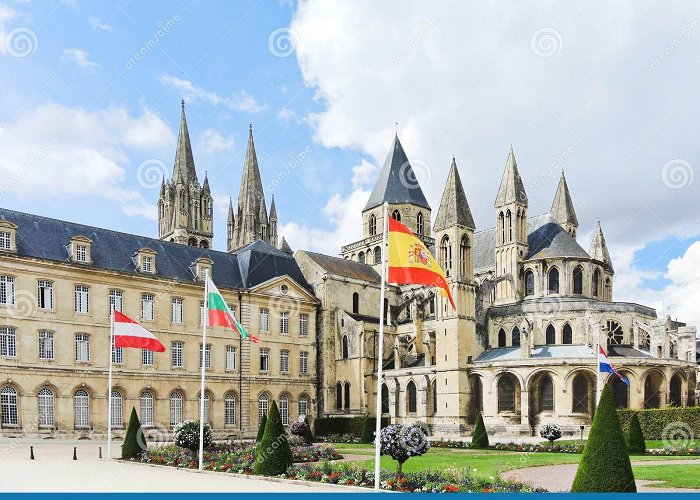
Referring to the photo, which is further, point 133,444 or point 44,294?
point 44,294

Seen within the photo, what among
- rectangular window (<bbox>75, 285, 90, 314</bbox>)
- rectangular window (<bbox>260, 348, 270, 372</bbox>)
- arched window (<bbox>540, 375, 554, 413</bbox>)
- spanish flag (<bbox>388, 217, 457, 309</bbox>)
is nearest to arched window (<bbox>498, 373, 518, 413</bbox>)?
arched window (<bbox>540, 375, 554, 413</bbox>)

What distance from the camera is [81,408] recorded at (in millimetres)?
45344

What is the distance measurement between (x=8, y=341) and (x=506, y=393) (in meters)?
31.8

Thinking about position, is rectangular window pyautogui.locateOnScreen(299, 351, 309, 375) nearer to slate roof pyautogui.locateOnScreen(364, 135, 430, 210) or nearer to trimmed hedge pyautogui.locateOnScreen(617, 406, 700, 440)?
slate roof pyautogui.locateOnScreen(364, 135, 430, 210)

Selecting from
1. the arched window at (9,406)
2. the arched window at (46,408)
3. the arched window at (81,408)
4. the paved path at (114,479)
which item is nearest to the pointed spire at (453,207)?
the arched window at (81,408)

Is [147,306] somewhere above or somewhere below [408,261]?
below

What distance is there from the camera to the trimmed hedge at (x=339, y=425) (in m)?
52.6

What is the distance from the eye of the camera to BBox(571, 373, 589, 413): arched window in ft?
160

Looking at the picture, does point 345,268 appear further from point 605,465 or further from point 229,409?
point 605,465

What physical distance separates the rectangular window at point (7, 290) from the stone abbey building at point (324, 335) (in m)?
0.12

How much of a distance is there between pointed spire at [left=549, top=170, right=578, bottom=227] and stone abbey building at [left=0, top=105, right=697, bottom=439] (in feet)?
22.7

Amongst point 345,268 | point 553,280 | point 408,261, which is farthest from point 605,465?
point 345,268

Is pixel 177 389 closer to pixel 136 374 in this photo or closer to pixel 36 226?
pixel 136 374

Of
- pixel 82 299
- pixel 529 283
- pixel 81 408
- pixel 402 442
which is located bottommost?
pixel 81 408
